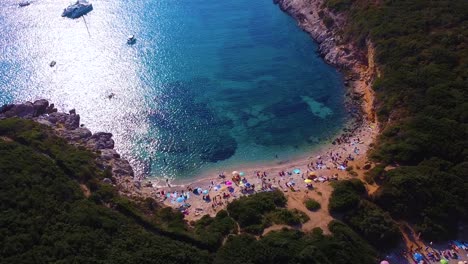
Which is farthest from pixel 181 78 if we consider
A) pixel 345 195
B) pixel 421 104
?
pixel 421 104

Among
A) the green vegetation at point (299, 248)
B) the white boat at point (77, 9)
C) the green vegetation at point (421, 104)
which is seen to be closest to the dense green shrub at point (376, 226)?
the green vegetation at point (299, 248)

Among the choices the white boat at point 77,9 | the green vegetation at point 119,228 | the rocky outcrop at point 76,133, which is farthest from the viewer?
the white boat at point 77,9

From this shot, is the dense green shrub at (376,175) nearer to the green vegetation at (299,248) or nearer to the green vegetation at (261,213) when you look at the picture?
the green vegetation at (299,248)

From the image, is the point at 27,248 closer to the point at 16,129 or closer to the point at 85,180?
the point at 85,180

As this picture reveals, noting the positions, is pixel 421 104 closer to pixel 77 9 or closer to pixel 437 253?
pixel 437 253

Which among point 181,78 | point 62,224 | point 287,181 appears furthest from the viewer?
point 181,78

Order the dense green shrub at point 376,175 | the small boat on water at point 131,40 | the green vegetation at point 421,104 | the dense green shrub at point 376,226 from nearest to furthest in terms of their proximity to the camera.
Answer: the dense green shrub at point 376,226, the green vegetation at point 421,104, the dense green shrub at point 376,175, the small boat on water at point 131,40

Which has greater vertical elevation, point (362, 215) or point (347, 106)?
point (347, 106)
